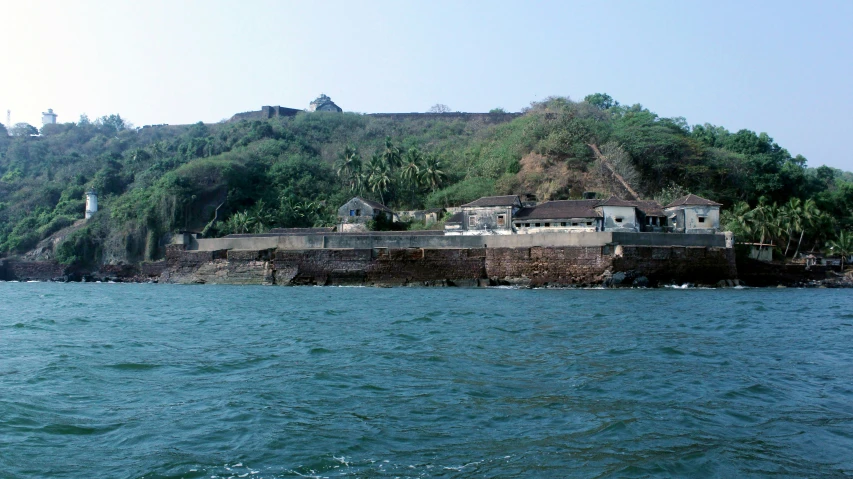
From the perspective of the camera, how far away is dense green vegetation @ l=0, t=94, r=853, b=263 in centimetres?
4419

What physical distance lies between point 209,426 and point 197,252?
32787 mm

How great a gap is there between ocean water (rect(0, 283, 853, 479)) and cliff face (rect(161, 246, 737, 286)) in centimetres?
1390

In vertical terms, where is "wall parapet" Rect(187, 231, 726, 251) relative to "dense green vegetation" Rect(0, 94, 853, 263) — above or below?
below

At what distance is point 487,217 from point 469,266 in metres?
4.16

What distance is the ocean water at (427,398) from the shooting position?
664cm

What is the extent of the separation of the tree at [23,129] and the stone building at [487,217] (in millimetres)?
71409

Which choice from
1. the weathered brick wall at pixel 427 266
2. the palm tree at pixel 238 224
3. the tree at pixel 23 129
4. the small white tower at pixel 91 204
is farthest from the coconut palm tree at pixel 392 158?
the tree at pixel 23 129

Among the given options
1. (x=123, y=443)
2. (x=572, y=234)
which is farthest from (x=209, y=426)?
(x=572, y=234)

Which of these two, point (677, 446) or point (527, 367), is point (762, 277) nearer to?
point (527, 367)

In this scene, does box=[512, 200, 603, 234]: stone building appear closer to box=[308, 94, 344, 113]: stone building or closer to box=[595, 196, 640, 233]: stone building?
box=[595, 196, 640, 233]: stone building

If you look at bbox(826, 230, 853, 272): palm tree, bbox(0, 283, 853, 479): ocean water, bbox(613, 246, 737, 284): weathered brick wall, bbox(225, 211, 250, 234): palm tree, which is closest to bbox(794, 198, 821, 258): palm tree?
bbox(826, 230, 853, 272): palm tree

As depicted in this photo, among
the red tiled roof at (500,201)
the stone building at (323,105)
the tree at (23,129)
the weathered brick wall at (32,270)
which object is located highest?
the stone building at (323,105)

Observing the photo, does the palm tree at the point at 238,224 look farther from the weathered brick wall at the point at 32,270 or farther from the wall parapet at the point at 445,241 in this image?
the weathered brick wall at the point at 32,270

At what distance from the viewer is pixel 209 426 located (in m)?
7.67
